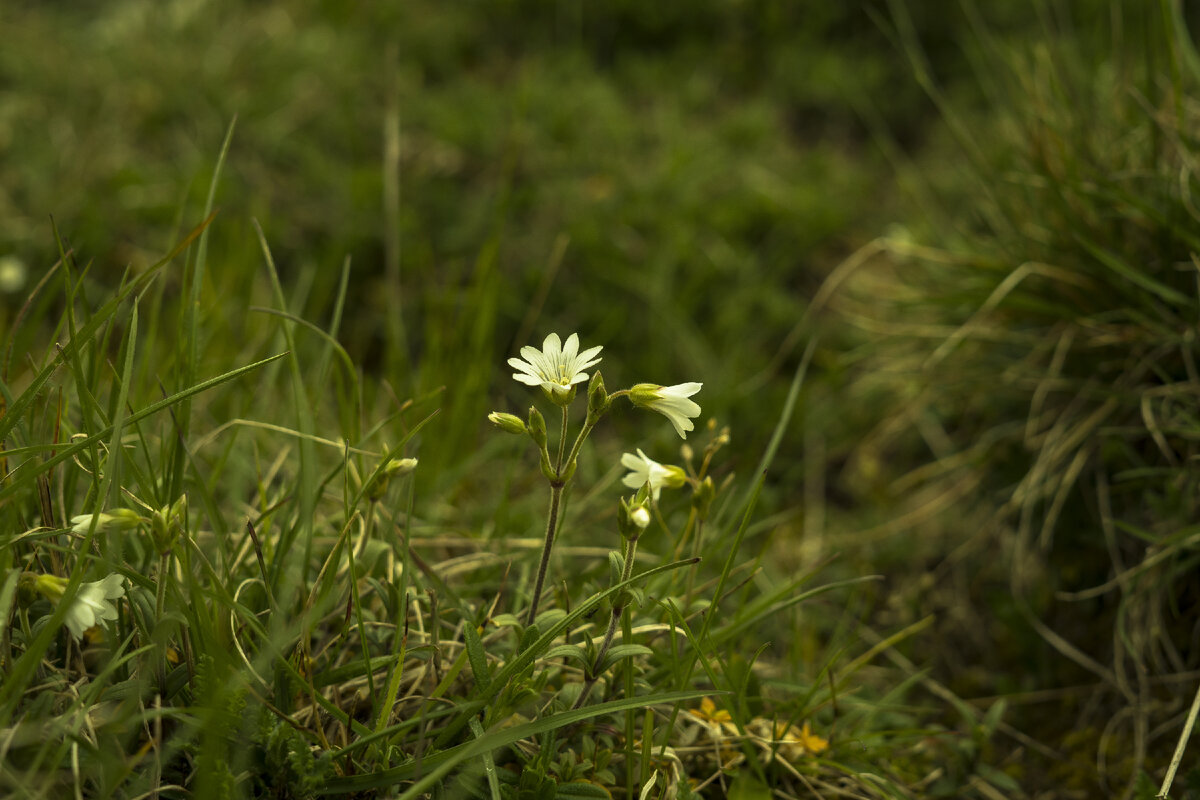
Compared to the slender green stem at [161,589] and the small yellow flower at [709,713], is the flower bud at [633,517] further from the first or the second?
the slender green stem at [161,589]

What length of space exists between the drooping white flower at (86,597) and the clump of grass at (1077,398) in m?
1.76

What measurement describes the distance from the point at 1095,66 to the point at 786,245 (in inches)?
43.0

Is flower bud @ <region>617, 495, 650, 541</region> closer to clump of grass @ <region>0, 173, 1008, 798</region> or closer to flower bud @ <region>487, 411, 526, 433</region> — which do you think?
clump of grass @ <region>0, 173, 1008, 798</region>

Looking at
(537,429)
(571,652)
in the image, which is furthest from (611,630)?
(537,429)

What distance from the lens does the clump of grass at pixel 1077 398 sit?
1.89 meters

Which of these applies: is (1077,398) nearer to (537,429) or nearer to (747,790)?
(747,790)

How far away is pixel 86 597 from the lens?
1211mm

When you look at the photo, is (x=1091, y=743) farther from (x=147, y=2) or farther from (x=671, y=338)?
(x=147, y=2)

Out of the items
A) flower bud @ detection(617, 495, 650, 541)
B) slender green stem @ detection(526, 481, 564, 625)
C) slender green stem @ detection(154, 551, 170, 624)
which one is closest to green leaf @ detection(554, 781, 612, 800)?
slender green stem @ detection(526, 481, 564, 625)

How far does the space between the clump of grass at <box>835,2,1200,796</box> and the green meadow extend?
0.01 meters

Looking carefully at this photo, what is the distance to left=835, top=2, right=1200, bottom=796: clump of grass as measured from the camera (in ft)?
6.20

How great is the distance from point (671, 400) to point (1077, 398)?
1.29 metres

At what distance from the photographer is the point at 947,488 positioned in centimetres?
253

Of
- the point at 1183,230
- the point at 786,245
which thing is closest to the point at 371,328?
the point at 786,245
